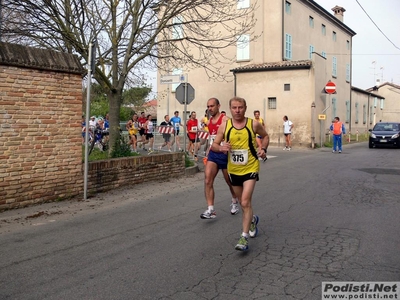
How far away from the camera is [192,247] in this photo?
5.55 metres

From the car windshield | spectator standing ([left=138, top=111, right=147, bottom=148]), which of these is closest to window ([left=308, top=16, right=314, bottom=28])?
the car windshield

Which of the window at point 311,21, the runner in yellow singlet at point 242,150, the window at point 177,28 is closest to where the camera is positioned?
the runner in yellow singlet at point 242,150

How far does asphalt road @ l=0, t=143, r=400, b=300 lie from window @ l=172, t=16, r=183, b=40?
5.98 metres

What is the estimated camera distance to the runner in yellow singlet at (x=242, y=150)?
5430 millimetres

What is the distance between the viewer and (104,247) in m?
5.63

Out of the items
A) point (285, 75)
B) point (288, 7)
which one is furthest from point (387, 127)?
point (288, 7)

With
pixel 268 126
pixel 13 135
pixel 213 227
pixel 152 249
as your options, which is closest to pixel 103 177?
pixel 13 135

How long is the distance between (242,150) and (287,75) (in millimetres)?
22015

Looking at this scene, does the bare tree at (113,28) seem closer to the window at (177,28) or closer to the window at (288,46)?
the window at (177,28)

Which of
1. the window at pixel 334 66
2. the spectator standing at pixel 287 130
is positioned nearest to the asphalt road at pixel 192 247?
the spectator standing at pixel 287 130

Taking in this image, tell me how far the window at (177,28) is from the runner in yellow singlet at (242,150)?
8.41m

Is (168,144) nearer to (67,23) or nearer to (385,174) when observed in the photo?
(67,23)

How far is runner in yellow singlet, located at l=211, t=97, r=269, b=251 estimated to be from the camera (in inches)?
214

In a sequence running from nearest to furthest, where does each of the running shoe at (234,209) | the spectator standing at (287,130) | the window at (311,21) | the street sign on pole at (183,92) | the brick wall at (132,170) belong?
A: the running shoe at (234,209) → the brick wall at (132,170) → the street sign on pole at (183,92) → the spectator standing at (287,130) → the window at (311,21)
